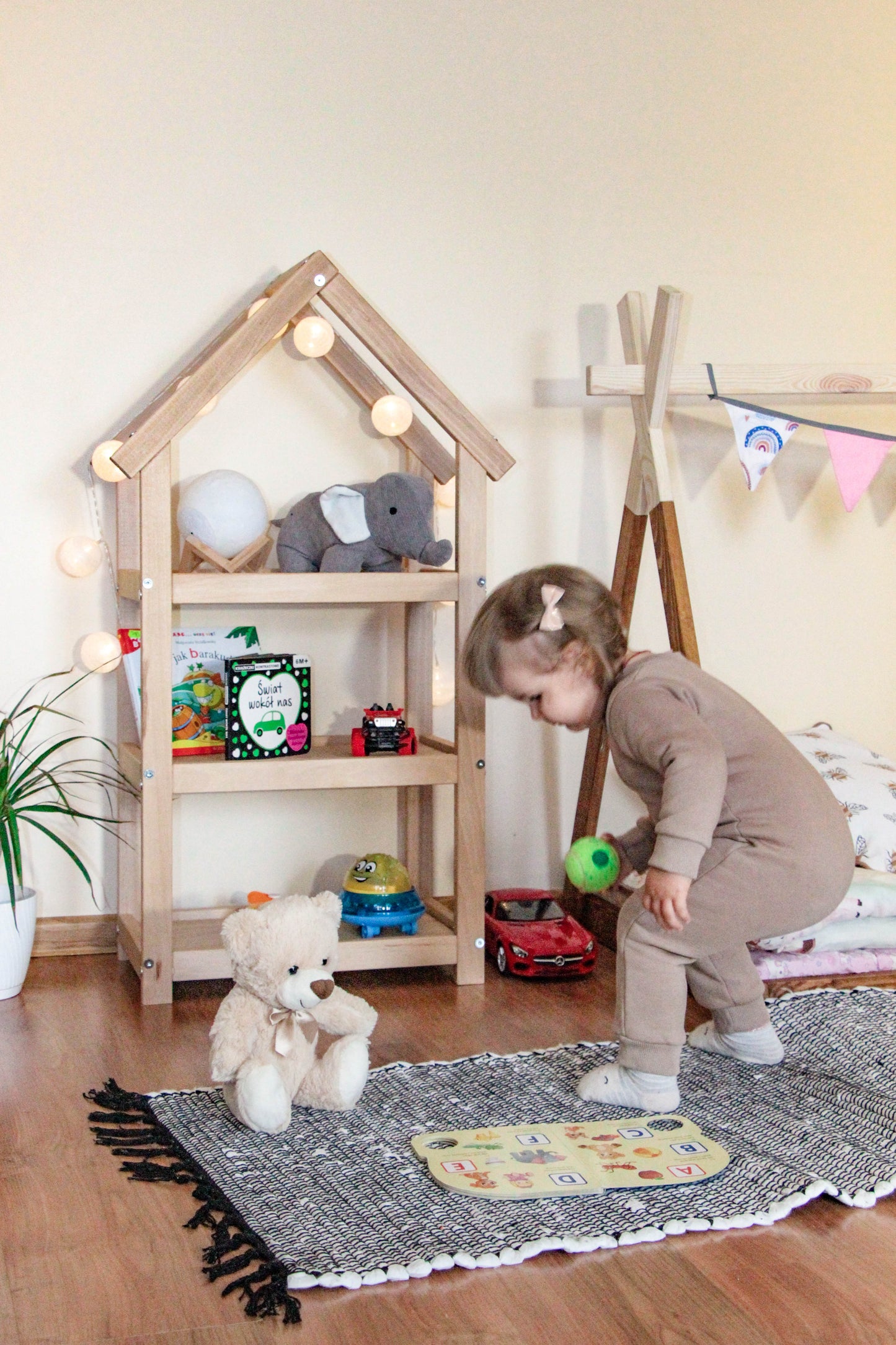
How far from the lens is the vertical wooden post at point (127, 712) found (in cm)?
224

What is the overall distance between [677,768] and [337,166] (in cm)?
146

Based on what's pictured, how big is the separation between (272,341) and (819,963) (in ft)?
4.51

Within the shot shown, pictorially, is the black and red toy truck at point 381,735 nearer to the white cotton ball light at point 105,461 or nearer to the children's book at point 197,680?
the children's book at point 197,680

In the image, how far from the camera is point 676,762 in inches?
63.1

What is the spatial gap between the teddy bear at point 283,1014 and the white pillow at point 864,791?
3.64 feet

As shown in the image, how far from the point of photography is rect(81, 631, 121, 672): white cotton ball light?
82.2 inches

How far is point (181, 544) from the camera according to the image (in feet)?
7.49

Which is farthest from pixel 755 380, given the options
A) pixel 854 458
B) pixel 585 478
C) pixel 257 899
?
pixel 257 899

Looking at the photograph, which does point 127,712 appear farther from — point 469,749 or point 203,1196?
point 203,1196

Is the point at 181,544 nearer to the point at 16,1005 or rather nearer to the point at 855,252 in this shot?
the point at 16,1005

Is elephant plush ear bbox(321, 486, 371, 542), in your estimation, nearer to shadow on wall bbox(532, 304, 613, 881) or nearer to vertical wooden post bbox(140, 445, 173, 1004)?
vertical wooden post bbox(140, 445, 173, 1004)

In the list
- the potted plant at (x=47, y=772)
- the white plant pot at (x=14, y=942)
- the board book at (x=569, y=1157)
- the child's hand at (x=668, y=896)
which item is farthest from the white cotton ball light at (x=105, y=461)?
the board book at (x=569, y=1157)

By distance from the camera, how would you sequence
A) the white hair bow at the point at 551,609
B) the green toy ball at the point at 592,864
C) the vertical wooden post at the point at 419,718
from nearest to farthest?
the white hair bow at the point at 551,609 < the green toy ball at the point at 592,864 < the vertical wooden post at the point at 419,718

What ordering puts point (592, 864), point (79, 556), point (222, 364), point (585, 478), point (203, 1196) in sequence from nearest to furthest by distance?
point (203, 1196), point (592, 864), point (222, 364), point (79, 556), point (585, 478)
